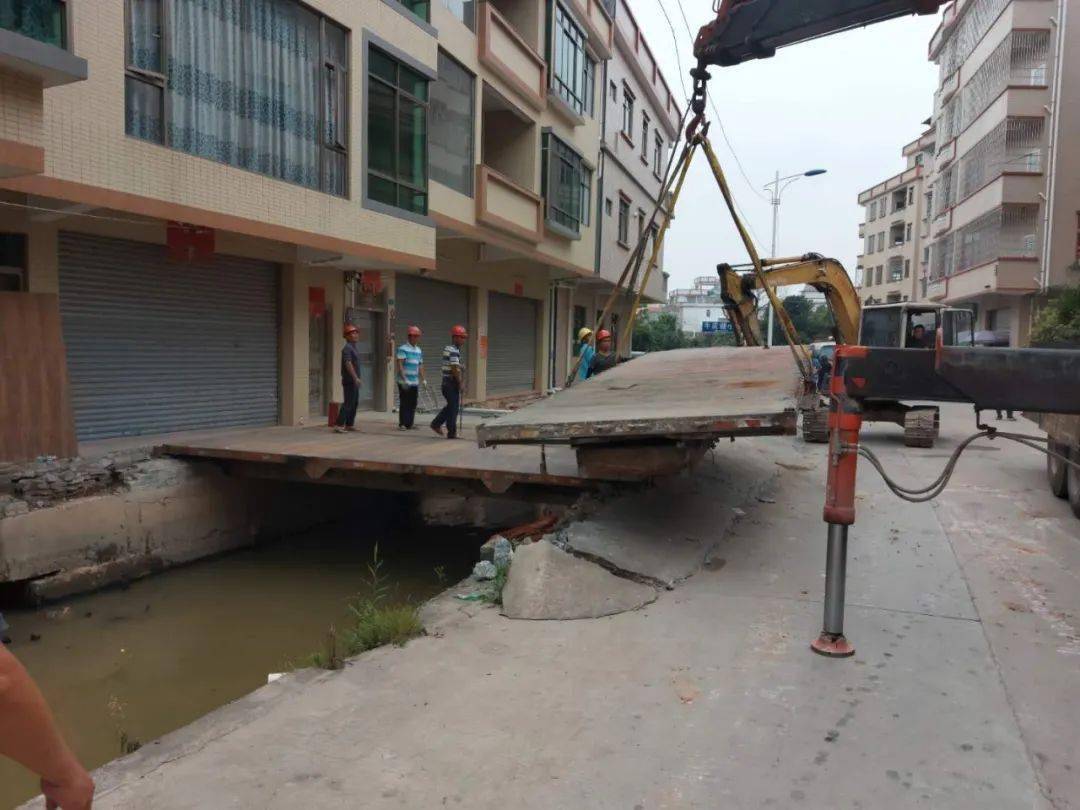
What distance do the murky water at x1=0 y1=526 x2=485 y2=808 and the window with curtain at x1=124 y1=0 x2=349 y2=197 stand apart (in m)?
4.94

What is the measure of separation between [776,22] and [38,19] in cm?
676

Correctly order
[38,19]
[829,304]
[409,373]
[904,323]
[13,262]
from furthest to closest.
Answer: [904,323] < [829,304] < [409,373] < [13,262] < [38,19]

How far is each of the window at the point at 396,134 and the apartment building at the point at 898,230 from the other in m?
41.4

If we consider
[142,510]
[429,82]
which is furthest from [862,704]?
[429,82]

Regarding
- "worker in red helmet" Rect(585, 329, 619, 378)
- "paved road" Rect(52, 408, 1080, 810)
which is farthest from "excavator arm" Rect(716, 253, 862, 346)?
"paved road" Rect(52, 408, 1080, 810)

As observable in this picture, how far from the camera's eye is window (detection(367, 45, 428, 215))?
12.1m

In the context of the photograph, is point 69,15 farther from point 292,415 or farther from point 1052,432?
point 1052,432

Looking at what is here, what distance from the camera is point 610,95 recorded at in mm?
24156

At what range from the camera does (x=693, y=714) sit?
3.63m

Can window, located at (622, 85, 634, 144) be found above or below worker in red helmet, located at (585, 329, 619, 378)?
above

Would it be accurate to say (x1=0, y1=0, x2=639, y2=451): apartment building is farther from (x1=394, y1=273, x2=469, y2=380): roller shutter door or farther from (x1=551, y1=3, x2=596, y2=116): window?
(x1=551, y1=3, x2=596, y2=116): window

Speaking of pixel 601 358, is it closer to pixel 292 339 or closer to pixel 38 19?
pixel 292 339

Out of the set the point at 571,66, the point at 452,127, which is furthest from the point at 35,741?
the point at 571,66

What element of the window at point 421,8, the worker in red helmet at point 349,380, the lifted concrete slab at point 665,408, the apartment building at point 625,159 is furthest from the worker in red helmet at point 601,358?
the apartment building at point 625,159
